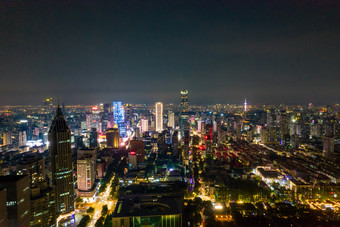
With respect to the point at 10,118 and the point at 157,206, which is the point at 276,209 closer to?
the point at 157,206

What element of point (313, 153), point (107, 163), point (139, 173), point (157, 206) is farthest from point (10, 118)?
point (313, 153)

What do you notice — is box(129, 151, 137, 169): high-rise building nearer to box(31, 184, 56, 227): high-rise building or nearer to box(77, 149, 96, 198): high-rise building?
box(77, 149, 96, 198): high-rise building

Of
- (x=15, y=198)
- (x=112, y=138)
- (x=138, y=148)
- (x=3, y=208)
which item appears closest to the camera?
(x=3, y=208)

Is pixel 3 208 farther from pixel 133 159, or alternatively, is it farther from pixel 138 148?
pixel 138 148

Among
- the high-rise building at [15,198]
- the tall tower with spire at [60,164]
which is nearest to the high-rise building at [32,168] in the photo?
the tall tower with spire at [60,164]

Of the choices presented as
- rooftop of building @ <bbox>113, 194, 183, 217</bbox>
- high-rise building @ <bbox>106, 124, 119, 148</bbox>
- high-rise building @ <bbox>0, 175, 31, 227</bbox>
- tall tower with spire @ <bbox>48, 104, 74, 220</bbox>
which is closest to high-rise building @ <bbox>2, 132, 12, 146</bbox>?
high-rise building @ <bbox>106, 124, 119, 148</bbox>

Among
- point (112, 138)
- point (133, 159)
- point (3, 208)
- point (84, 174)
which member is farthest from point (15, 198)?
point (112, 138)

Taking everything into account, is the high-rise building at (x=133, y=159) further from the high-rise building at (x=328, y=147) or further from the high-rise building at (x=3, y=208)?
the high-rise building at (x=328, y=147)
